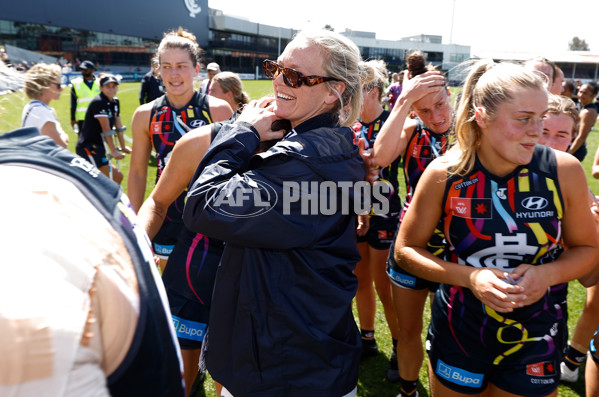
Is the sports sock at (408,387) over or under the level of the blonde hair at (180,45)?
under

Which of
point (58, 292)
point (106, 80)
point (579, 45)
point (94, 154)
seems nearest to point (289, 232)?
point (58, 292)

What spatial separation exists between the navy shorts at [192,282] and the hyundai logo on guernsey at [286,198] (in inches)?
34.0

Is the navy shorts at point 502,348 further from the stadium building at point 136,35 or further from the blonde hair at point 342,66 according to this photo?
the stadium building at point 136,35

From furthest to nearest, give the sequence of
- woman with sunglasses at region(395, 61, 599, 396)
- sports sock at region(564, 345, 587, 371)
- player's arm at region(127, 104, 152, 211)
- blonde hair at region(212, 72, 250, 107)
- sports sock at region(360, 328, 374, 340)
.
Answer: blonde hair at region(212, 72, 250, 107) → sports sock at region(360, 328, 374, 340) → sports sock at region(564, 345, 587, 371) → player's arm at region(127, 104, 152, 211) → woman with sunglasses at region(395, 61, 599, 396)

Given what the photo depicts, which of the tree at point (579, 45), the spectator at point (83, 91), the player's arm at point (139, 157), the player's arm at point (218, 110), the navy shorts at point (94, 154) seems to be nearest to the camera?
the player's arm at point (139, 157)

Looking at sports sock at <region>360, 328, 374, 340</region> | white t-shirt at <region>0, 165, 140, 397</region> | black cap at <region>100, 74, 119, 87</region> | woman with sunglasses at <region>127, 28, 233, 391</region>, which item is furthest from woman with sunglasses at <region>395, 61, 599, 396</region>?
black cap at <region>100, 74, 119, 87</region>

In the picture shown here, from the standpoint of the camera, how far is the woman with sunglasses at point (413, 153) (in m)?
2.64

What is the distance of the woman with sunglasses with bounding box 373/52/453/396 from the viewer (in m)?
2.64

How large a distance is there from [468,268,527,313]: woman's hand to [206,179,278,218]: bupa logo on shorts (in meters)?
1.00

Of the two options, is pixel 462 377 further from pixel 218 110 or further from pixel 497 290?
pixel 218 110

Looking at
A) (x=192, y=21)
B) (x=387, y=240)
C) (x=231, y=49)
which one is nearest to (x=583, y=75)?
(x=231, y=49)

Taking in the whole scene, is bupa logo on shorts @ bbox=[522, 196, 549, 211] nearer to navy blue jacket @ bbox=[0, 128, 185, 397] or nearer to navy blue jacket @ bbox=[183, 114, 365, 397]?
navy blue jacket @ bbox=[183, 114, 365, 397]

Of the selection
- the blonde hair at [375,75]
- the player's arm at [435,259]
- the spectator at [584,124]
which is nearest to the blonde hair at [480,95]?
the player's arm at [435,259]

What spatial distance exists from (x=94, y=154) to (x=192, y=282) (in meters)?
5.53
